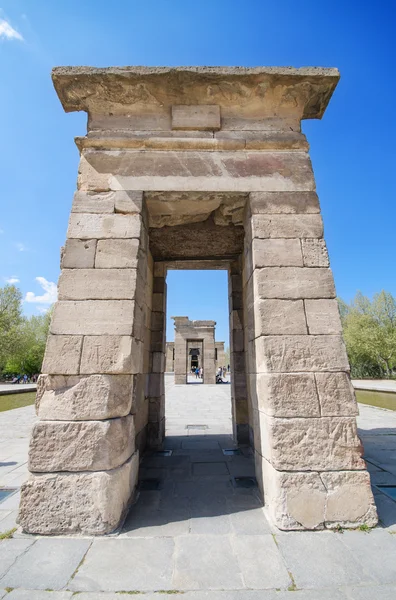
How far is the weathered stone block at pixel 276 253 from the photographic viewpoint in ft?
10.2

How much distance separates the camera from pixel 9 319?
27078 millimetres

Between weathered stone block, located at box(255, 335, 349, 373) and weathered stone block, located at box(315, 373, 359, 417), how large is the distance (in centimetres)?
9

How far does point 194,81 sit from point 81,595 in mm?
4909

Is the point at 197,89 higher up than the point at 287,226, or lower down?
higher up

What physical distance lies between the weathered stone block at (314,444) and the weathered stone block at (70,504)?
1.54 m

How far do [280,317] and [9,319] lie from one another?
3083cm

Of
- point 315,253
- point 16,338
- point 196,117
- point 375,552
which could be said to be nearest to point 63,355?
point 315,253

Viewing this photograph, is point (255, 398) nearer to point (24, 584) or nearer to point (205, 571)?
point (205, 571)

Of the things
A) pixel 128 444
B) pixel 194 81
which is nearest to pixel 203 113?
pixel 194 81

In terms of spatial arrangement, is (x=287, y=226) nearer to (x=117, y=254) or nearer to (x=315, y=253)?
(x=315, y=253)

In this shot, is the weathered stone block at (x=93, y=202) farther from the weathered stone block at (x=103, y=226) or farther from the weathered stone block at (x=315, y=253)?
the weathered stone block at (x=315, y=253)

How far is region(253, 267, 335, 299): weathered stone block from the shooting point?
299 cm

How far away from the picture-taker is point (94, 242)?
314 centimetres

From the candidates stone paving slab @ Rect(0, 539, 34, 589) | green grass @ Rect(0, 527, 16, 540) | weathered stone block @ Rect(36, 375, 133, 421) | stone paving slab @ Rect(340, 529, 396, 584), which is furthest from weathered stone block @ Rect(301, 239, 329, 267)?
green grass @ Rect(0, 527, 16, 540)
